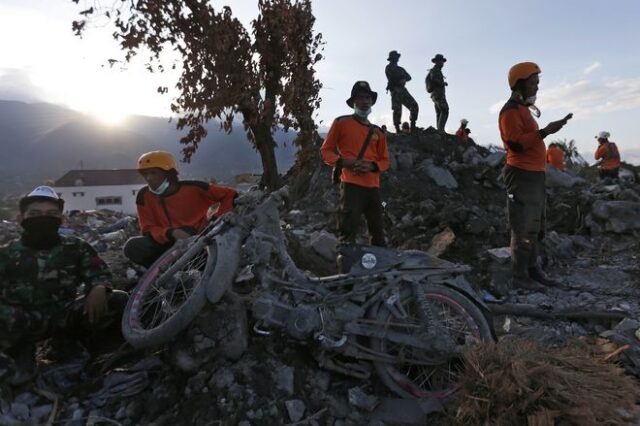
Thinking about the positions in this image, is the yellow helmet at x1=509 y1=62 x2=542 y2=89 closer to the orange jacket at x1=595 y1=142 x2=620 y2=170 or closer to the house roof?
the orange jacket at x1=595 y1=142 x2=620 y2=170

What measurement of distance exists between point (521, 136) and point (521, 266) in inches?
56.7

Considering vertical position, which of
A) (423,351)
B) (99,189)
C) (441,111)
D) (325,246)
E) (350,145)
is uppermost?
(441,111)

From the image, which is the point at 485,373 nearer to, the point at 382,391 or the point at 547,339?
the point at 382,391

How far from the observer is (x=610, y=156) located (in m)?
11.4

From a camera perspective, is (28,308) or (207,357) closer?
(207,357)

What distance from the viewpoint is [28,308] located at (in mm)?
3260

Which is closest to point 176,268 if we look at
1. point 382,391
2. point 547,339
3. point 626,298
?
point 382,391

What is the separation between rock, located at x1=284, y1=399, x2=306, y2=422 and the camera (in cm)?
258

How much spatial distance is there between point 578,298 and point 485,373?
265cm

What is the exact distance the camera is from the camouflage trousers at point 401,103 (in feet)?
35.3

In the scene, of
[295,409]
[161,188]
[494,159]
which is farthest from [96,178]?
[295,409]

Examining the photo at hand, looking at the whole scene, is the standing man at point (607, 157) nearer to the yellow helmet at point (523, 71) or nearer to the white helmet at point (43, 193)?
the yellow helmet at point (523, 71)

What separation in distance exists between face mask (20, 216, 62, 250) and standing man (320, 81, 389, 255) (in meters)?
2.56

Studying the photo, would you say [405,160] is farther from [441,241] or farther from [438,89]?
[441,241]
